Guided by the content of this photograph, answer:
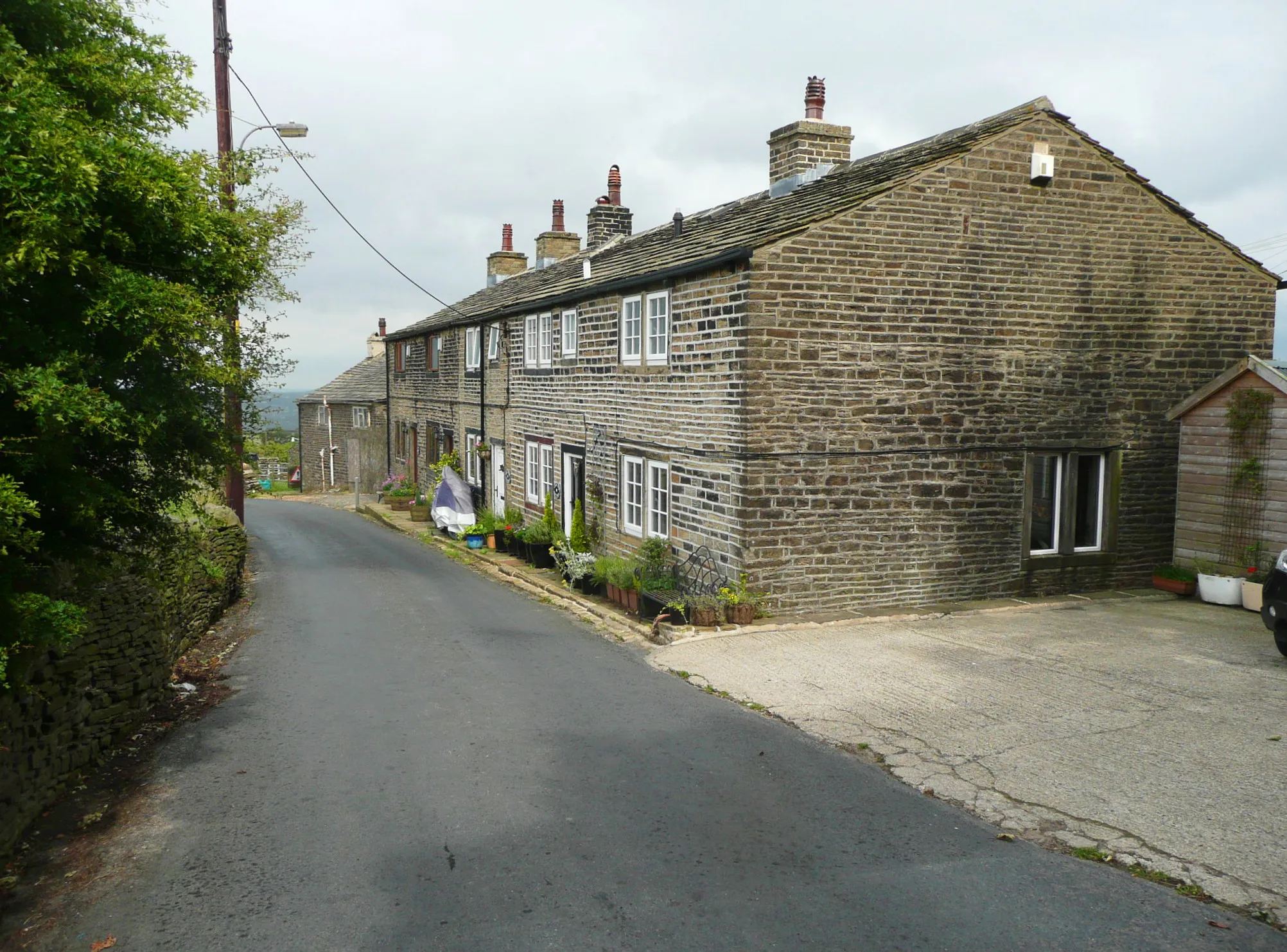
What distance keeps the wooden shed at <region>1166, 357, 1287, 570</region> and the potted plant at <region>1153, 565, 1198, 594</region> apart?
0.27 m

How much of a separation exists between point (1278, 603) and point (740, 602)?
6.30m

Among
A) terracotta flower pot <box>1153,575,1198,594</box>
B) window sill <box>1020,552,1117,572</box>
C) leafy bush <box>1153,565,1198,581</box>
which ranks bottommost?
terracotta flower pot <box>1153,575,1198,594</box>

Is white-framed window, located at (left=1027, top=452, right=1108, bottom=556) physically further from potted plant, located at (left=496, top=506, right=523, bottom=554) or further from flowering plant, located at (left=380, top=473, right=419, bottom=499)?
flowering plant, located at (left=380, top=473, right=419, bottom=499)

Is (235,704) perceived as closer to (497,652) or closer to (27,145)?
(497,652)

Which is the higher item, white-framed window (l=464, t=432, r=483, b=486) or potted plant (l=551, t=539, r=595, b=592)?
white-framed window (l=464, t=432, r=483, b=486)

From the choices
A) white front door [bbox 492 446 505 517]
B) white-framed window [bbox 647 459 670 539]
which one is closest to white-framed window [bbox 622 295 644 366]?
white-framed window [bbox 647 459 670 539]

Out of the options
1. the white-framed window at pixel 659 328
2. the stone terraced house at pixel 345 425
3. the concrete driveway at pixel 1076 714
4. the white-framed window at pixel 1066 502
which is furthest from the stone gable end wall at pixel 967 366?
the stone terraced house at pixel 345 425

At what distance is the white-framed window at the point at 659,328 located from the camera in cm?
1594

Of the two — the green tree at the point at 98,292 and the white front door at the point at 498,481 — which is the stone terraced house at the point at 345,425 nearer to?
the white front door at the point at 498,481

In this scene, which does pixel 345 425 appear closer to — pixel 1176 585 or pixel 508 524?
pixel 508 524

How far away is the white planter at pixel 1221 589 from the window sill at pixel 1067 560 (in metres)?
1.37

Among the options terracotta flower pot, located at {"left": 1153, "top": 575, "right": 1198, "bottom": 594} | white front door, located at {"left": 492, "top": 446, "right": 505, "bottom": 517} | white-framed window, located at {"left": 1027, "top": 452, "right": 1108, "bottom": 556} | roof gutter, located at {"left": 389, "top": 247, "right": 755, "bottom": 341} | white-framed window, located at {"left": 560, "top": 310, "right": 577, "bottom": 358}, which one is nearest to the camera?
roof gutter, located at {"left": 389, "top": 247, "right": 755, "bottom": 341}

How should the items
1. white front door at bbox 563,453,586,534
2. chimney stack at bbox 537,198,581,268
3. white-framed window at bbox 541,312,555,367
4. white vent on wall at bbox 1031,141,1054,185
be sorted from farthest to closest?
chimney stack at bbox 537,198,581,268, white-framed window at bbox 541,312,555,367, white front door at bbox 563,453,586,534, white vent on wall at bbox 1031,141,1054,185

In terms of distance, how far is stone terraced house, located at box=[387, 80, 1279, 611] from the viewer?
13.8m
